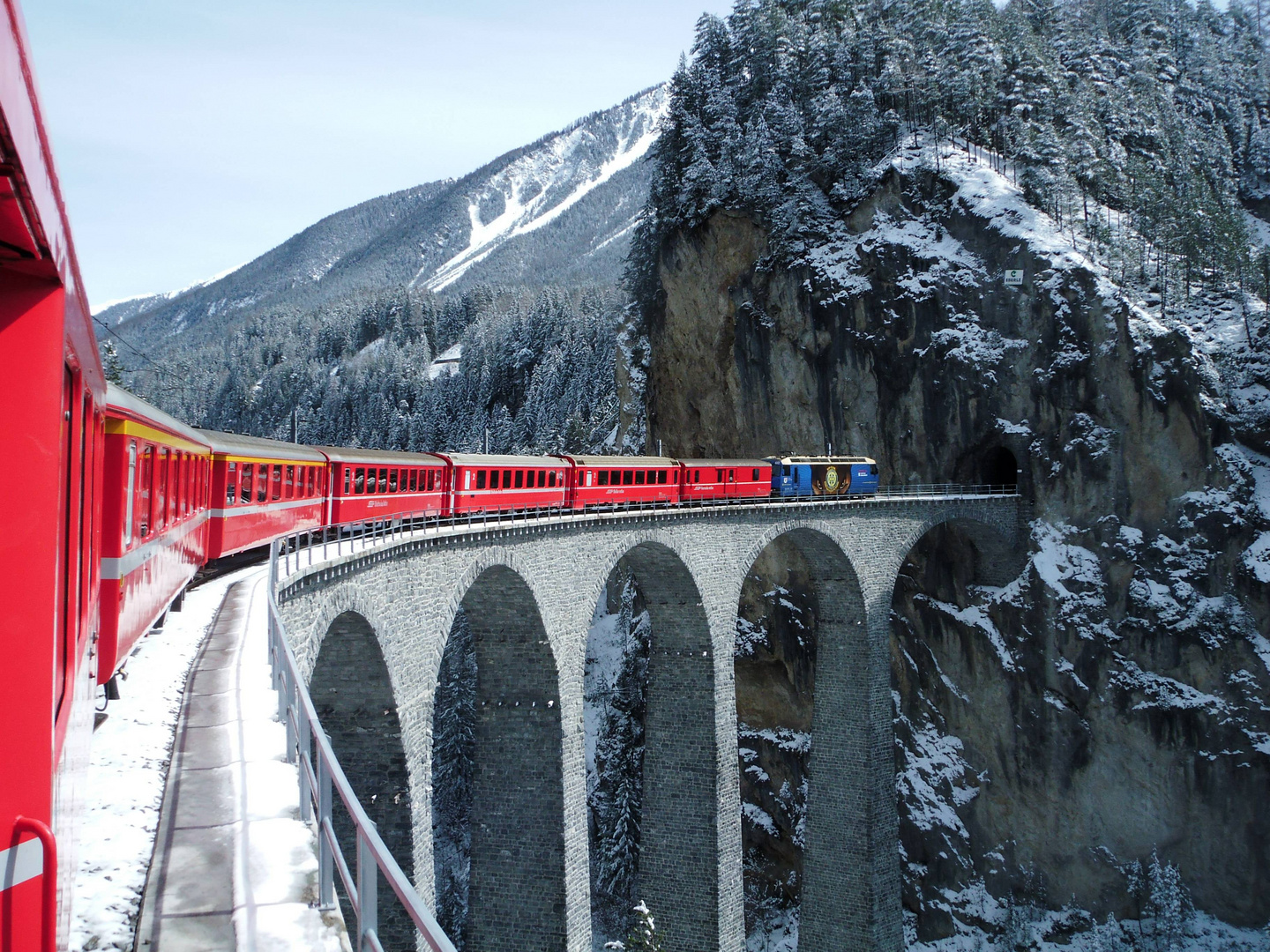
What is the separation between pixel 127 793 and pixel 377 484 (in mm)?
13405

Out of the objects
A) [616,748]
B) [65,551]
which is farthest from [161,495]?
[616,748]

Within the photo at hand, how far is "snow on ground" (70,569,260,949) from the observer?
14.4 ft

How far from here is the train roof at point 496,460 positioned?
21266 mm

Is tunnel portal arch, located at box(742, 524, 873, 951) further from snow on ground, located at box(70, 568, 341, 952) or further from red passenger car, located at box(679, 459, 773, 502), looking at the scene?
snow on ground, located at box(70, 568, 341, 952)

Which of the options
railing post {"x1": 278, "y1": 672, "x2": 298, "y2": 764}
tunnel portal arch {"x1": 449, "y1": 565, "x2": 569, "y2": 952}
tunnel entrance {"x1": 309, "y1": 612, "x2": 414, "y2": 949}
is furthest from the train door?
tunnel portal arch {"x1": 449, "y1": 565, "x2": 569, "y2": 952}

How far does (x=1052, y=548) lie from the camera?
35.7m

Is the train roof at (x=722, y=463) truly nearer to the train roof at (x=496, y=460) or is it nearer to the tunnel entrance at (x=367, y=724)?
the train roof at (x=496, y=460)

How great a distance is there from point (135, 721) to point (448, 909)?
43179 millimetres

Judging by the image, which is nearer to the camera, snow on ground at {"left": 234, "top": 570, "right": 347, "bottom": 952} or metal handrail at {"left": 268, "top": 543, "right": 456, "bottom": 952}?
metal handrail at {"left": 268, "top": 543, "right": 456, "bottom": 952}

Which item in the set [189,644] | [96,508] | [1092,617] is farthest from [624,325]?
[96,508]

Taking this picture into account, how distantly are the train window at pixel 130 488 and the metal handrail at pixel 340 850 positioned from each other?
146 centimetres

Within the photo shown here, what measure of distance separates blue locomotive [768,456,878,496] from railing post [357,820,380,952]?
29.7 meters

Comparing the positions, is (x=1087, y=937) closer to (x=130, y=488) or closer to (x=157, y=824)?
(x=157, y=824)

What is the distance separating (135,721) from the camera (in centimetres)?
724
